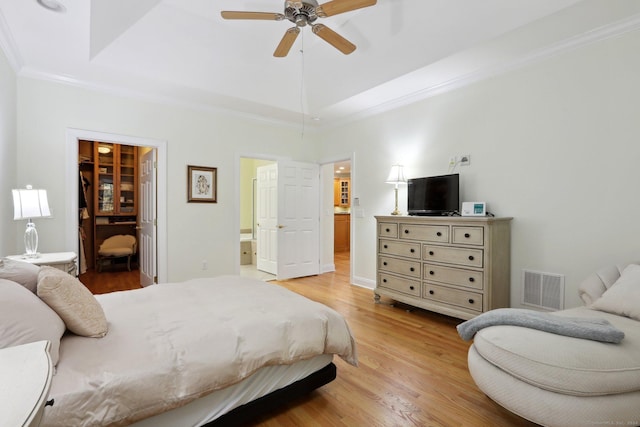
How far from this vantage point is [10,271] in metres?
1.54

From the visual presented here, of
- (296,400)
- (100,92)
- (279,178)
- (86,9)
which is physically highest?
(86,9)

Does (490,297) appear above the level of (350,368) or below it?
above

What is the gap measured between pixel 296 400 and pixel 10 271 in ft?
5.68

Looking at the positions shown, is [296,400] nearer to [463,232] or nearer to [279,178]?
[463,232]

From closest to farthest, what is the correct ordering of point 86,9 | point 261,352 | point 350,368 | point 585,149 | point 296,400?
point 261,352 → point 296,400 → point 350,368 → point 86,9 → point 585,149

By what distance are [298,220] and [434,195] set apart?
100 inches

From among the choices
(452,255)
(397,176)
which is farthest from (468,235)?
(397,176)

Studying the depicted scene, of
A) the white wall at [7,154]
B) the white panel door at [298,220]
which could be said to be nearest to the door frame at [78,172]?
the white wall at [7,154]

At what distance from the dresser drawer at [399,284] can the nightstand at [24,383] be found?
337cm

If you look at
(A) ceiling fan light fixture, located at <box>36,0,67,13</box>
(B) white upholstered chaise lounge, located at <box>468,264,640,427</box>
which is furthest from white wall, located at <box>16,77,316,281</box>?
(B) white upholstered chaise lounge, located at <box>468,264,640,427</box>

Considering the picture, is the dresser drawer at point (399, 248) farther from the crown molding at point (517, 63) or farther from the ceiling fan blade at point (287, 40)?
the ceiling fan blade at point (287, 40)

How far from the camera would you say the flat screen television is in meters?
3.57

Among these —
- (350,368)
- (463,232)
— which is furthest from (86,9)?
(463,232)

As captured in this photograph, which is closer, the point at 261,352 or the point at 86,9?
the point at 261,352
